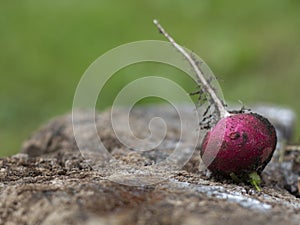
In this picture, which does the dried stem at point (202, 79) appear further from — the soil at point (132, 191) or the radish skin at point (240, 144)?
the soil at point (132, 191)

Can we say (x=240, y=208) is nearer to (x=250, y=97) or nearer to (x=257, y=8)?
(x=250, y=97)

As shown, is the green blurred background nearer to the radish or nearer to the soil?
the soil

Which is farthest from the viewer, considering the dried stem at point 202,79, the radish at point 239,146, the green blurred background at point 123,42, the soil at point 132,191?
the green blurred background at point 123,42

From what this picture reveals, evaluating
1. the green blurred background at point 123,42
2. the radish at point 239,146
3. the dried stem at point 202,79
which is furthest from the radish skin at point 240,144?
the green blurred background at point 123,42

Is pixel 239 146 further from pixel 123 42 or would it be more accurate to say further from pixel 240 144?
pixel 123 42

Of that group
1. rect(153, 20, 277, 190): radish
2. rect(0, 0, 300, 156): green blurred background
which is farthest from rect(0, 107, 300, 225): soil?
rect(0, 0, 300, 156): green blurred background

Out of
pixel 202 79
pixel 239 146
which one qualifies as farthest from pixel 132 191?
pixel 202 79
